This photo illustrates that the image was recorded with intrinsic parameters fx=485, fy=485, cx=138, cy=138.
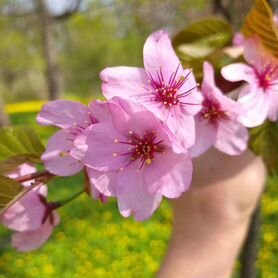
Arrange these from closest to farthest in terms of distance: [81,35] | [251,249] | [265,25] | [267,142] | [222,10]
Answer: [265,25] < [267,142] < [222,10] < [251,249] < [81,35]

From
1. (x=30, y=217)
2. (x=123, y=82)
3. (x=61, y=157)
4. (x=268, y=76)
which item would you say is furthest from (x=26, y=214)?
(x=268, y=76)

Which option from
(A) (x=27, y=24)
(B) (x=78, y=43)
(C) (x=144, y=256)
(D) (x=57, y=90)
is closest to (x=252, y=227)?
(C) (x=144, y=256)

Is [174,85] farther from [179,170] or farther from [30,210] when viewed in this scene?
[30,210]

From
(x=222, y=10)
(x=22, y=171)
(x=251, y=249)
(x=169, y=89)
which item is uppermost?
(x=169, y=89)

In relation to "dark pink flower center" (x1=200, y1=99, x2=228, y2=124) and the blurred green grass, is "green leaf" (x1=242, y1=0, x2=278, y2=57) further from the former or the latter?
the blurred green grass

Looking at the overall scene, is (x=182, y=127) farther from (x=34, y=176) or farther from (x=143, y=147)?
(x=34, y=176)

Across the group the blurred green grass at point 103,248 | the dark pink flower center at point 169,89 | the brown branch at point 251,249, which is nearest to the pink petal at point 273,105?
the dark pink flower center at point 169,89

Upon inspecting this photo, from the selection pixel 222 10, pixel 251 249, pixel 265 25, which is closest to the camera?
pixel 265 25
